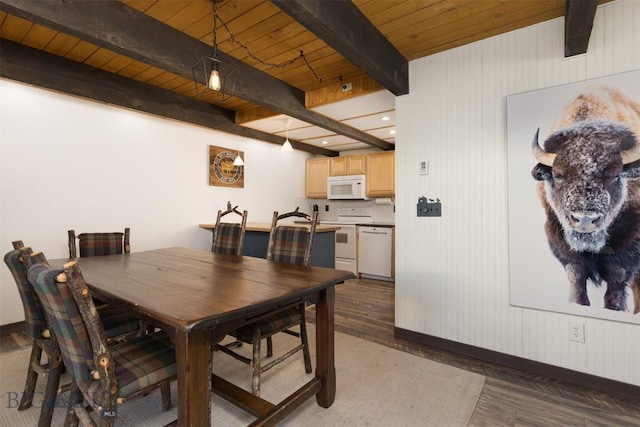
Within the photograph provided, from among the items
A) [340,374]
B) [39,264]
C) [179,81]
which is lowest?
Answer: [340,374]

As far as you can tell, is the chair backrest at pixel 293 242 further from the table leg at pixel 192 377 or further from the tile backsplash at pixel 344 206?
the tile backsplash at pixel 344 206

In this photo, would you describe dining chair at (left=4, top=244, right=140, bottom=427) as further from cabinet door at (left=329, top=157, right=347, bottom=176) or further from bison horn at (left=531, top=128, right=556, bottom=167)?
cabinet door at (left=329, top=157, right=347, bottom=176)

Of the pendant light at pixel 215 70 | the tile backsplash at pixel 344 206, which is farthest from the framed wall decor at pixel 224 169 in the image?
the pendant light at pixel 215 70

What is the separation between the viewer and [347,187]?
18.2 feet

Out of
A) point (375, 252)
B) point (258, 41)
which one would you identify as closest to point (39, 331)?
Answer: point (258, 41)

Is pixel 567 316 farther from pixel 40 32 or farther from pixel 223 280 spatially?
pixel 40 32

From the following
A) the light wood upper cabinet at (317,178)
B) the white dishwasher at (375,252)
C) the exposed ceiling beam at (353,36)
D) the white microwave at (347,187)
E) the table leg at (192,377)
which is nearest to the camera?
the table leg at (192,377)

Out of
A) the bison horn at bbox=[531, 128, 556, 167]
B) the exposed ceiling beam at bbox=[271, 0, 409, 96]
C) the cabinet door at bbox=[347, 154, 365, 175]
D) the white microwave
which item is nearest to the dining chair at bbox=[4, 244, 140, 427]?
the exposed ceiling beam at bbox=[271, 0, 409, 96]

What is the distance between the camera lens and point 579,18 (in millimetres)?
1754

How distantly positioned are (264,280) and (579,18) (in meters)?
2.28

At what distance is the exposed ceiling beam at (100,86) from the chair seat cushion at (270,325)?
9.14ft

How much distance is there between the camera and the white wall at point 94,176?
2820 mm

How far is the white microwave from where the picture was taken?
17.8 feet

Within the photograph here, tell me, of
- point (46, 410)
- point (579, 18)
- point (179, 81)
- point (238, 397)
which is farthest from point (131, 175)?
point (579, 18)
